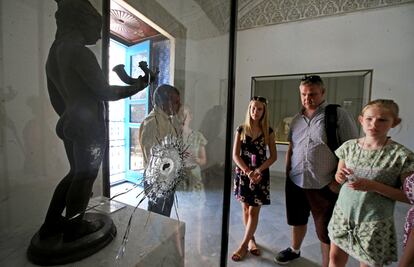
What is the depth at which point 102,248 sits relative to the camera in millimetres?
491

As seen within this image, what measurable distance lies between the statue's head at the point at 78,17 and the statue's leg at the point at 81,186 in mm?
255

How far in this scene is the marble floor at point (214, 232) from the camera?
0.77m

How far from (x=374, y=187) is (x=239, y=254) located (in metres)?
0.84

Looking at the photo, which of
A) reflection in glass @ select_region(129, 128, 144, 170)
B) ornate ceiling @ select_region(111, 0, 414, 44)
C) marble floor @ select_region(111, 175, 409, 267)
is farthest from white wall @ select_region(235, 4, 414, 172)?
reflection in glass @ select_region(129, 128, 144, 170)

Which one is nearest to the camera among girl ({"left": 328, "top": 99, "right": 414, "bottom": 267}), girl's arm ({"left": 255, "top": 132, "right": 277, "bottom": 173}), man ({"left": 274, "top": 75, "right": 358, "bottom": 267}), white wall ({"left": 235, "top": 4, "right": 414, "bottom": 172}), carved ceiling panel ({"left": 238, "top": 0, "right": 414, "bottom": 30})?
girl ({"left": 328, "top": 99, "right": 414, "bottom": 267})

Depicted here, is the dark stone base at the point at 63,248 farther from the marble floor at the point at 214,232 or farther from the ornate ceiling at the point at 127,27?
the ornate ceiling at the point at 127,27

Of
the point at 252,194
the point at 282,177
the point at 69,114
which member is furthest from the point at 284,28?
the point at 69,114

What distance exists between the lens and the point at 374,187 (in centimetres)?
75

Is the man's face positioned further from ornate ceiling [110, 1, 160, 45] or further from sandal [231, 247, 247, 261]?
sandal [231, 247, 247, 261]

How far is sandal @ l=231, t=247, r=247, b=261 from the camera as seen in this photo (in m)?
1.19

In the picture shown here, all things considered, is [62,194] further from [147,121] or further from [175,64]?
[175,64]

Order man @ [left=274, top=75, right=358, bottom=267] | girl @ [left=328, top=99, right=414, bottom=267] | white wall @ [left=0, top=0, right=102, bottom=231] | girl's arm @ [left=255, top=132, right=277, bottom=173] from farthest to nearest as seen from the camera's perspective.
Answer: girl's arm @ [left=255, top=132, right=277, bottom=173], man @ [left=274, top=75, right=358, bottom=267], girl @ [left=328, top=99, right=414, bottom=267], white wall @ [left=0, top=0, right=102, bottom=231]

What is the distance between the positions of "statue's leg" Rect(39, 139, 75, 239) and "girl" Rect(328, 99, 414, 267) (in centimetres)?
98

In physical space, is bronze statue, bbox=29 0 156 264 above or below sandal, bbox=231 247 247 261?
above
